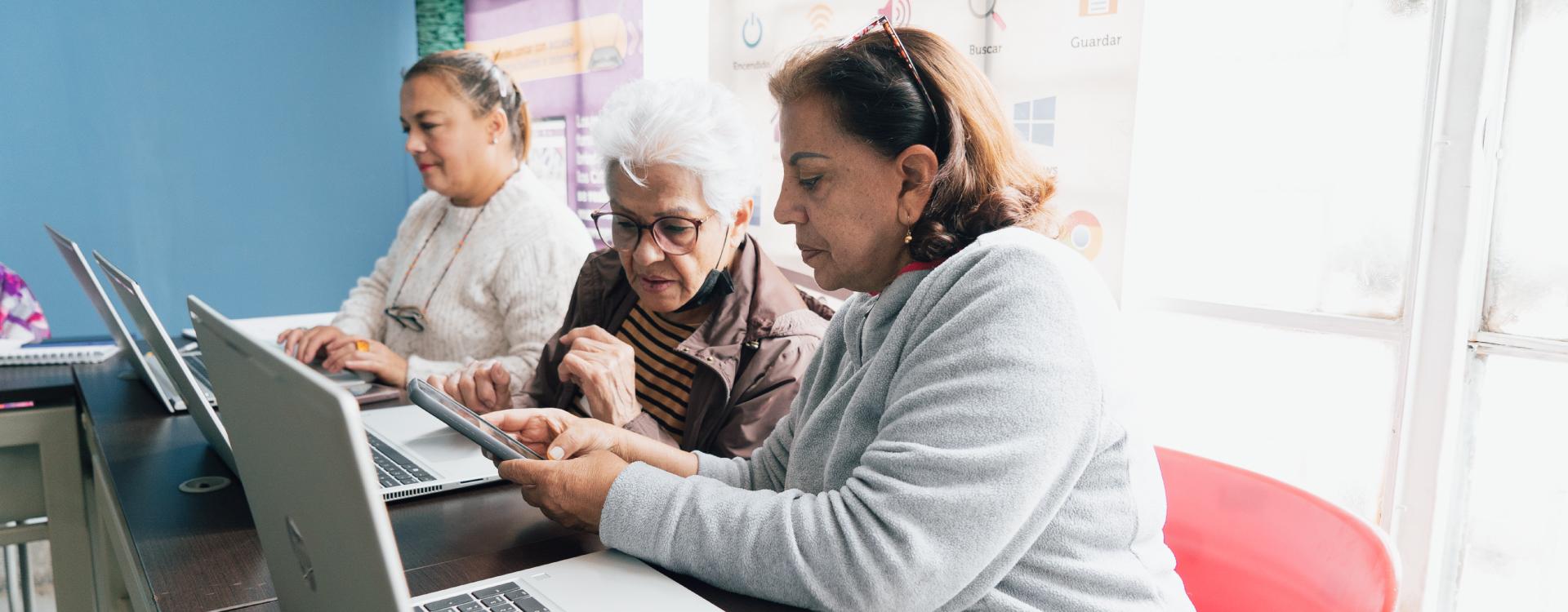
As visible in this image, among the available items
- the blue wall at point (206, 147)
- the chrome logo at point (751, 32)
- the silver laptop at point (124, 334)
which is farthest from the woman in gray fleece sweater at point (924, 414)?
the blue wall at point (206, 147)

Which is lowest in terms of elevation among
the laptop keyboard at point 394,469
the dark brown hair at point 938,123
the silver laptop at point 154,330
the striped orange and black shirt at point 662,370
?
the laptop keyboard at point 394,469

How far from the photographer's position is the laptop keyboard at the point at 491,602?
0.84 metres

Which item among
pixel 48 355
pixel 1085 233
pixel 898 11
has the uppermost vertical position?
pixel 898 11

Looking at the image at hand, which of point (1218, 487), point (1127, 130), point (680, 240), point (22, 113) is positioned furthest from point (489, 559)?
point (22, 113)

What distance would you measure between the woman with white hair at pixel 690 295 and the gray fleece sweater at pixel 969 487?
1.67 ft

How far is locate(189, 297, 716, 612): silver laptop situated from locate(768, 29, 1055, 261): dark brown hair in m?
0.46

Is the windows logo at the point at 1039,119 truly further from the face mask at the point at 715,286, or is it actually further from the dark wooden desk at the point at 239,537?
the dark wooden desk at the point at 239,537

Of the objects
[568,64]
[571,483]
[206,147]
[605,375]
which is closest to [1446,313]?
[605,375]

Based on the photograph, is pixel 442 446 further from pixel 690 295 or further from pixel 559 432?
pixel 690 295

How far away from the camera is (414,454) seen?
134 centimetres

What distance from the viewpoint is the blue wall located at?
3990 millimetres

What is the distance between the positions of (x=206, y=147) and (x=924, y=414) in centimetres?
455

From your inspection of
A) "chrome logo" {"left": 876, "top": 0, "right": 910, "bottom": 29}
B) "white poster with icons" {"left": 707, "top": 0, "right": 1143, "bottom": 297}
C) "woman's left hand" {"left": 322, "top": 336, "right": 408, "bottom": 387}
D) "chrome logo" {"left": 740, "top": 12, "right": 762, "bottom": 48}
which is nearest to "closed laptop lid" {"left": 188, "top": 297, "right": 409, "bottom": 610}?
"woman's left hand" {"left": 322, "top": 336, "right": 408, "bottom": 387}

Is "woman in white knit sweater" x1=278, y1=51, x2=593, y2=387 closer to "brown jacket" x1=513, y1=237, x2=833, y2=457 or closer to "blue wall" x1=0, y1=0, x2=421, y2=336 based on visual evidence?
"brown jacket" x1=513, y1=237, x2=833, y2=457
